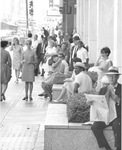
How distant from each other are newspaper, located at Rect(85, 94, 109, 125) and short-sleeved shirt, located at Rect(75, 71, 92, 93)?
2326 millimetres

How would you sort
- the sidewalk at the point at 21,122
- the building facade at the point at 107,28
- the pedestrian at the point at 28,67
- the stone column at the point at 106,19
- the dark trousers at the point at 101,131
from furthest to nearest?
1. the stone column at the point at 106,19
2. the pedestrian at the point at 28,67
3. the building facade at the point at 107,28
4. the sidewalk at the point at 21,122
5. the dark trousers at the point at 101,131

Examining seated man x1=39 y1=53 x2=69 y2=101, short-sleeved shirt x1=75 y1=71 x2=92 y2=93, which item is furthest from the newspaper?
seated man x1=39 y1=53 x2=69 y2=101

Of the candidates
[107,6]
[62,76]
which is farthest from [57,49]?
[62,76]

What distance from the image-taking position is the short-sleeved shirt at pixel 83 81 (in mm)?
12281

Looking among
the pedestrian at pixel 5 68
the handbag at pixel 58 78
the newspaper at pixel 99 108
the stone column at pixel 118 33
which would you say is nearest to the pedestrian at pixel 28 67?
the pedestrian at pixel 5 68

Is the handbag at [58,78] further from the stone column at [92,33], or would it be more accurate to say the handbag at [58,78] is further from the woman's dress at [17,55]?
the woman's dress at [17,55]

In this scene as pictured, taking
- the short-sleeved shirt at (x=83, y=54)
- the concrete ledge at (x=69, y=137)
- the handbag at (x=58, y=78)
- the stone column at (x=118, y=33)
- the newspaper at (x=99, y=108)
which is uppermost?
the stone column at (x=118, y=33)

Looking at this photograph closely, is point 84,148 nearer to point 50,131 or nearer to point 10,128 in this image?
point 50,131

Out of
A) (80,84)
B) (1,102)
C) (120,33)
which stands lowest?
(1,102)

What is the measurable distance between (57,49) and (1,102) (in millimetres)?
4847

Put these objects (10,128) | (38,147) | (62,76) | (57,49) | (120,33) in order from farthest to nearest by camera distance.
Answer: (57,49), (62,76), (10,128), (120,33), (38,147)

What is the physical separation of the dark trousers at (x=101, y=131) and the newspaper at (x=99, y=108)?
0.10 meters

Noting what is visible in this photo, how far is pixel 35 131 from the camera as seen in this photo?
12.9 metres

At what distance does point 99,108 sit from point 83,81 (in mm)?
2489
